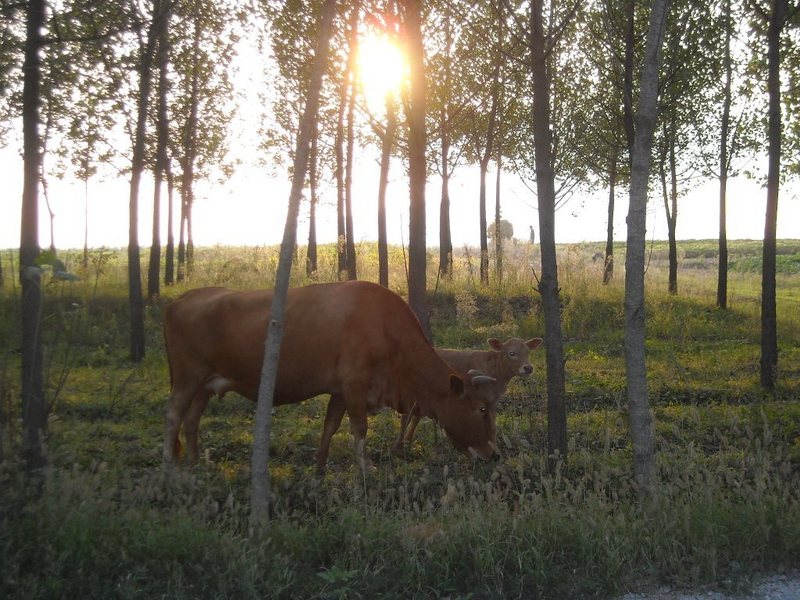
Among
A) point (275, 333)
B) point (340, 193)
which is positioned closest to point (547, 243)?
point (275, 333)

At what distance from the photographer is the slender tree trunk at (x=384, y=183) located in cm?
1584

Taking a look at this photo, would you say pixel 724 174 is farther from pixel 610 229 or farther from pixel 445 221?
pixel 445 221

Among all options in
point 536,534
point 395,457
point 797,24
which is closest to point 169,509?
point 536,534

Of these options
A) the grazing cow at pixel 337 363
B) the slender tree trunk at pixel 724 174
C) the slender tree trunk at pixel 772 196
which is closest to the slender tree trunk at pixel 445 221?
the slender tree trunk at pixel 724 174

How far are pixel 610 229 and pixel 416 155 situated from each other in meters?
22.5

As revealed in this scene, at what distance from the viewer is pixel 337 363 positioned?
344 inches

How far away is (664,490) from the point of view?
6.45 m

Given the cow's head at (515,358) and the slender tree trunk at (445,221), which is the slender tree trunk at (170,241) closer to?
the slender tree trunk at (445,221)

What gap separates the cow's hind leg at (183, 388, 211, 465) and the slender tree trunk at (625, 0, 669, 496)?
5.02m

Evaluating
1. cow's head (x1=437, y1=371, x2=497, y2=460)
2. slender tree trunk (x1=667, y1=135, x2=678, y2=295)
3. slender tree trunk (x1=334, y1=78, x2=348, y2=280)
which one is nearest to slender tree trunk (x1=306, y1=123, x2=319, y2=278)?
slender tree trunk (x1=334, y1=78, x2=348, y2=280)

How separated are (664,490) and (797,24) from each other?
1130 centimetres

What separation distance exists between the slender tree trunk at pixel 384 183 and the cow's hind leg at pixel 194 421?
770cm

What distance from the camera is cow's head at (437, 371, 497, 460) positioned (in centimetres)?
869

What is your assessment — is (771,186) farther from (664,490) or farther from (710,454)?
(664,490)
